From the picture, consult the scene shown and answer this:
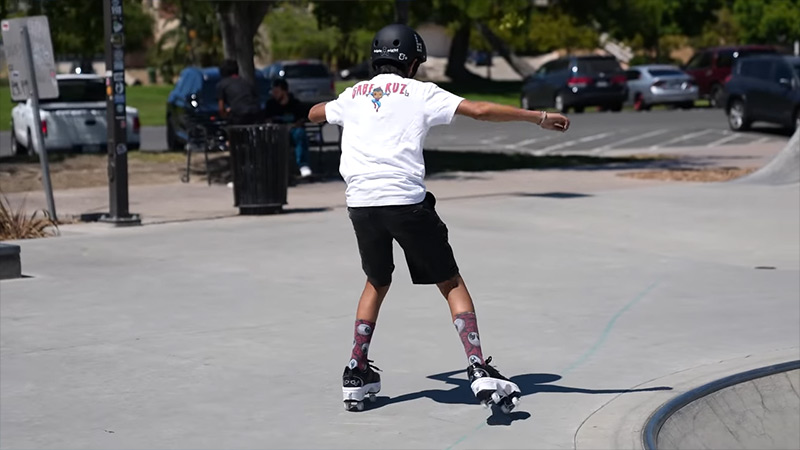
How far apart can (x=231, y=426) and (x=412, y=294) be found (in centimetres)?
375

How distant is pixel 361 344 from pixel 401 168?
2.92 feet

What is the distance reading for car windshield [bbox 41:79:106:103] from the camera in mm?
23688

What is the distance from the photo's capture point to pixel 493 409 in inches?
261

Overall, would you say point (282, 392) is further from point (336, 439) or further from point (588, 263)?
point (588, 263)

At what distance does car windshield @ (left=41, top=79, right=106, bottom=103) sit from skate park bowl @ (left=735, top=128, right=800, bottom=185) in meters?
11.3

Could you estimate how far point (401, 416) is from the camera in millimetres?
6531

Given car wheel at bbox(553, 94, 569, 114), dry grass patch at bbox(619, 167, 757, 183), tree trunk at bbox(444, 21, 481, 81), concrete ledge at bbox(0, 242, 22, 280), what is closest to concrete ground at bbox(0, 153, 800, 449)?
concrete ledge at bbox(0, 242, 22, 280)

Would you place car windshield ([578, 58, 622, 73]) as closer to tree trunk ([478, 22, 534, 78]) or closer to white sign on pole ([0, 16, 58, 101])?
tree trunk ([478, 22, 534, 78])

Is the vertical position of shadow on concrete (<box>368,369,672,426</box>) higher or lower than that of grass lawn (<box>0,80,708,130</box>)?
higher

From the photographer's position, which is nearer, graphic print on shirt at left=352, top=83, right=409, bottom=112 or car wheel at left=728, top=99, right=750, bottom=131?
graphic print on shirt at left=352, top=83, right=409, bottom=112

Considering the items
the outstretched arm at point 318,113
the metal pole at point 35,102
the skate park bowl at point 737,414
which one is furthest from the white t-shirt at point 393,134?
the metal pole at point 35,102

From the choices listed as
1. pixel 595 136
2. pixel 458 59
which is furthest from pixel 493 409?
pixel 458 59

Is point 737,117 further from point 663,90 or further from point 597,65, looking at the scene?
point 597,65

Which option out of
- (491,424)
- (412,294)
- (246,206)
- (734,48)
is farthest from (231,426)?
(734,48)
